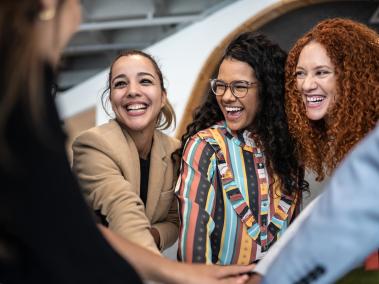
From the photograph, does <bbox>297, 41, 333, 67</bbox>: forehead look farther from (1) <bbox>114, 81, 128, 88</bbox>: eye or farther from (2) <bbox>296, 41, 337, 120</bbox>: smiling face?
(1) <bbox>114, 81, 128, 88</bbox>: eye

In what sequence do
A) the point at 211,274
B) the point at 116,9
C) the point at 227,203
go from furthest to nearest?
1. the point at 116,9
2. the point at 227,203
3. the point at 211,274

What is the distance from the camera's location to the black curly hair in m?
1.59

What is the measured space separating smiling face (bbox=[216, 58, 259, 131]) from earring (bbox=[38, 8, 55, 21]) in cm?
101

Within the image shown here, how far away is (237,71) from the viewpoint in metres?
1.67

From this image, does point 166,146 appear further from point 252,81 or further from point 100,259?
point 100,259

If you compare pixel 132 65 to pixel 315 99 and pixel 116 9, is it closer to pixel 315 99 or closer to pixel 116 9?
pixel 315 99

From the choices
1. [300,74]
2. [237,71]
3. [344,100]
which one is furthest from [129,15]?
[344,100]

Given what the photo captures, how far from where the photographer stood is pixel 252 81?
1.67 m

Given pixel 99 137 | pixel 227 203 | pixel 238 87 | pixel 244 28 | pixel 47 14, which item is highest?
pixel 47 14

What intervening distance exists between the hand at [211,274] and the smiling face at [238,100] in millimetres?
694

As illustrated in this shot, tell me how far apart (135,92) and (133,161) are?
0.72 ft

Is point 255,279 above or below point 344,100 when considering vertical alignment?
below

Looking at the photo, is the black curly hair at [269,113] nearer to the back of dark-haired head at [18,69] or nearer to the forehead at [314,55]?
the forehead at [314,55]

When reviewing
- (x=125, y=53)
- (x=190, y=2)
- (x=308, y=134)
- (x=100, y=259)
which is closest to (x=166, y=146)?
(x=125, y=53)
